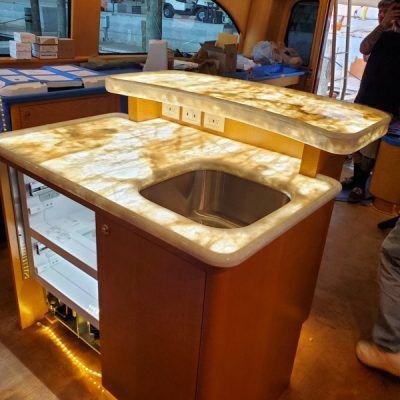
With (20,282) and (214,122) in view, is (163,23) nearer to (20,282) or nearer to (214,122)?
(214,122)

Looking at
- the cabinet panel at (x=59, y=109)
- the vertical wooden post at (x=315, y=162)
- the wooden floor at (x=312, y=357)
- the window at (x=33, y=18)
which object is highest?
the window at (x=33, y=18)

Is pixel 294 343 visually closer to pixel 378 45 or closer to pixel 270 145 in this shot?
pixel 270 145

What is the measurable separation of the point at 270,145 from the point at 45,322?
1.41 meters

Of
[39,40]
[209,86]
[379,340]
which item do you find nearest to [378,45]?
[209,86]

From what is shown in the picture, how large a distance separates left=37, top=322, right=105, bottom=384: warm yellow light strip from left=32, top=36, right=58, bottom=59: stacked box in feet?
7.00

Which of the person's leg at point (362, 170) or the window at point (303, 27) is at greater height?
the window at point (303, 27)

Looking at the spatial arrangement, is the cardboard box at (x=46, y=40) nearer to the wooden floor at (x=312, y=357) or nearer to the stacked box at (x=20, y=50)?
the stacked box at (x=20, y=50)

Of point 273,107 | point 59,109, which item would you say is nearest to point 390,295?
point 273,107

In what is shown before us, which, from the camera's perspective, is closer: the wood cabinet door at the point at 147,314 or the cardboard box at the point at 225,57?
the wood cabinet door at the point at 147,314

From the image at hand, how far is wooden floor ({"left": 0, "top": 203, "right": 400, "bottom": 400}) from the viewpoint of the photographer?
1.72 meters

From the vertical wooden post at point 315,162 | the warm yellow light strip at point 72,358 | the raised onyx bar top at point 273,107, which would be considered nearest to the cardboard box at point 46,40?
the raised onyx bar top at point 273,107

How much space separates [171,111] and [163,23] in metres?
2.81

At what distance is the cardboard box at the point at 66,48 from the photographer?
3.25 m

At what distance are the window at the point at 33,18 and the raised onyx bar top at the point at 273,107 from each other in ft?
5.85
